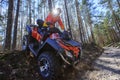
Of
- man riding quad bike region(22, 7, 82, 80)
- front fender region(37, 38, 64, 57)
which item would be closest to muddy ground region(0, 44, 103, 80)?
man riding quad bike region(22, 7, 82, 80)

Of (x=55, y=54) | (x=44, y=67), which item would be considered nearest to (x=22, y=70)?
(x=44, y=67)

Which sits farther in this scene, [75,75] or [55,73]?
[75,75]

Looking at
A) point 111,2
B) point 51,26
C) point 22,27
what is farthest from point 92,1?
point 51,26

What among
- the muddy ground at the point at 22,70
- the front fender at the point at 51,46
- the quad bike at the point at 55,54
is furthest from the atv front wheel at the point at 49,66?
the muddy ground at the point at 22,70

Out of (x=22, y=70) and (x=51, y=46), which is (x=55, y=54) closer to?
(x=51, y=46)

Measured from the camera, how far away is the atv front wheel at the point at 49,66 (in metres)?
4.20

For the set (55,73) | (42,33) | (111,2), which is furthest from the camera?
(111,2)

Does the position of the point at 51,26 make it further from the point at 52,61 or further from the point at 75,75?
the point at 75,75

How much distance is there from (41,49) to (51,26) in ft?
3.07

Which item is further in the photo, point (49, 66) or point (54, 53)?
point (54, 53)

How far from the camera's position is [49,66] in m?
4.31

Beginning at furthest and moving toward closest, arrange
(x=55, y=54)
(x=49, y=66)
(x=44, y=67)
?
(x=44, y=67)
(x=55, y=54)
(x=49, y=66)

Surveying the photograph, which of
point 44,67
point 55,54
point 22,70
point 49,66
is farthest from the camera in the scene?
point 22,70

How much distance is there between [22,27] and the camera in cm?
3484
